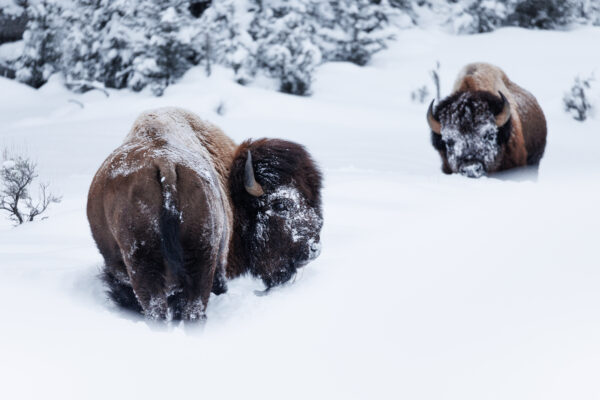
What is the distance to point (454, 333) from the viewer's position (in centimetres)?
184

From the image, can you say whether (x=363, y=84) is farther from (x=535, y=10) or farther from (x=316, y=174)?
(x=316, y=174)

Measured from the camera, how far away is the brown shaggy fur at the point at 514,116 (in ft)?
19.3

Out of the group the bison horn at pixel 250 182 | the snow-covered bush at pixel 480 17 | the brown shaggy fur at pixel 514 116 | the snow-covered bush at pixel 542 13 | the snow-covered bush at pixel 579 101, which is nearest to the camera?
the bison horn at pixel 250 182

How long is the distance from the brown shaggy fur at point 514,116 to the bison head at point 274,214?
10.4 ft

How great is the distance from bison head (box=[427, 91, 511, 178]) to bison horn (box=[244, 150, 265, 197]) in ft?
9.99

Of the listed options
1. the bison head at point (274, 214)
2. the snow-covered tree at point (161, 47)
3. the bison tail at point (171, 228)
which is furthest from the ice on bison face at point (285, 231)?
the snow-covered tree at point (161, 47)

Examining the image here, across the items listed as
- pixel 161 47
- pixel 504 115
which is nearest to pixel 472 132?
pixel 504 115

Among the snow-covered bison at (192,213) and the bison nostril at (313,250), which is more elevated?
the snow-covered bison at (192,213)

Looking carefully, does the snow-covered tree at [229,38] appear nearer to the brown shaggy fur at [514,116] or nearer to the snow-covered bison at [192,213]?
the brown shaggy fur at [514,116]

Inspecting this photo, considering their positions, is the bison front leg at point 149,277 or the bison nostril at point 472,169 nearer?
the bison front leg at point 149,277

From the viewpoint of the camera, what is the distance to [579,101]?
10.3 m

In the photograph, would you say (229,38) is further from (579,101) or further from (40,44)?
(579,101)

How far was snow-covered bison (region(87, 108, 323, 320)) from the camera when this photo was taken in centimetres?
229

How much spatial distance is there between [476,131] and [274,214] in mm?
3129
